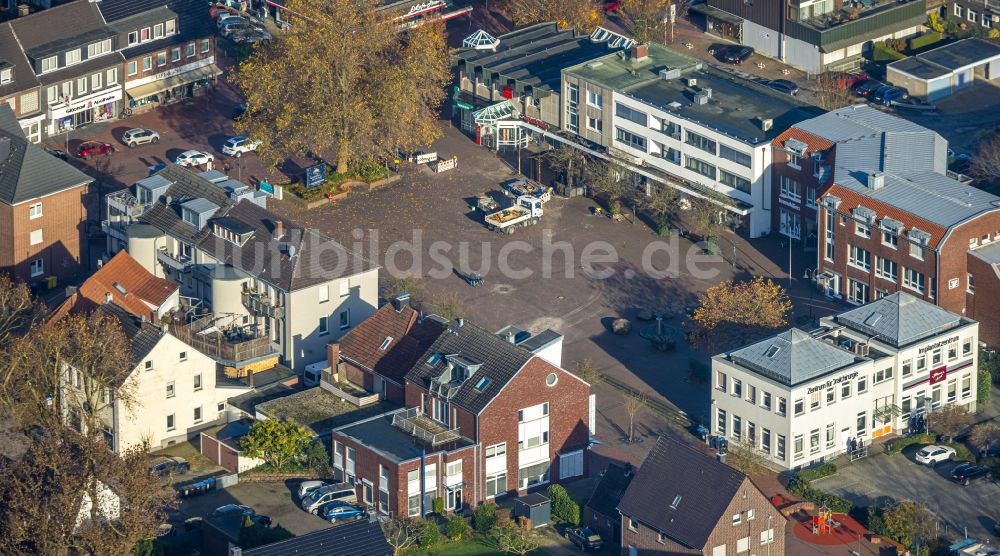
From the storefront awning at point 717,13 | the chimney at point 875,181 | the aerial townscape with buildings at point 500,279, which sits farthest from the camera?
the storefront awning at point 717,13

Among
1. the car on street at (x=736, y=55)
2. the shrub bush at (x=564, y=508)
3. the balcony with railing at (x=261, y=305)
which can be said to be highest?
the balcony with railing at (x=261, y=305)

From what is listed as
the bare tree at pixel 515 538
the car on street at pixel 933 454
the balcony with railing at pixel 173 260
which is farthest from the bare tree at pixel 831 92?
the bare tree at pixel 515 538

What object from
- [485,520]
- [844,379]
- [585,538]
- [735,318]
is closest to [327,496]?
[485,520]

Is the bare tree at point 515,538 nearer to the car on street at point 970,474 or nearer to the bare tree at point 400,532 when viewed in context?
the bare tree at point 400,532

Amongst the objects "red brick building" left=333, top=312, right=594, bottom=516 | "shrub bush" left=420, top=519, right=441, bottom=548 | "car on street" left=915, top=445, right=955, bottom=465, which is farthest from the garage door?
"car on street" left=915, top=445, right=955, bottom=465

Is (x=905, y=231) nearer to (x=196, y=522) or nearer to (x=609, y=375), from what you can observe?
(x=609, y=375)

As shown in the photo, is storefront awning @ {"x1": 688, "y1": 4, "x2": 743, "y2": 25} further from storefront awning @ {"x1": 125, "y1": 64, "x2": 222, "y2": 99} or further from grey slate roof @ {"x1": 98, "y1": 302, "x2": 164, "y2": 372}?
grey slate roof @ {"x1": 98, "y1": 302, "x2": 164, "y2": 372}

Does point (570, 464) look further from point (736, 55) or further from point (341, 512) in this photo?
point (736, 55)
